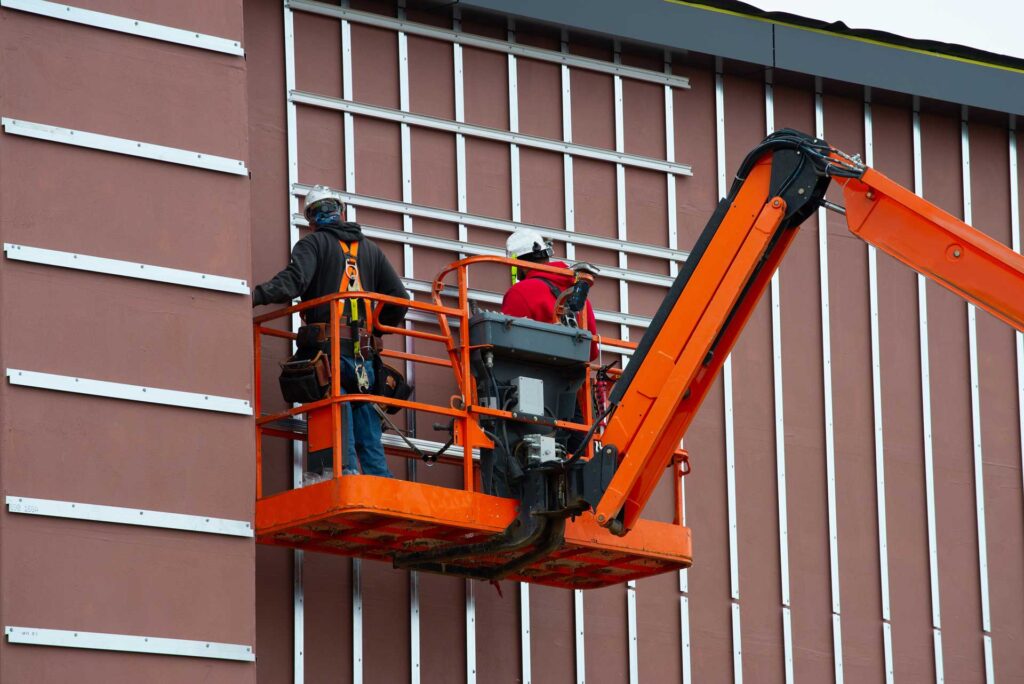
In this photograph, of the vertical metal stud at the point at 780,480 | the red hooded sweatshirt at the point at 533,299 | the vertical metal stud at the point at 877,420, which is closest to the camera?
the red hooded sweatshirt at the point at 533,299

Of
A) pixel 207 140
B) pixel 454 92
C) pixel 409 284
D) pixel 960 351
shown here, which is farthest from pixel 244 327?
pixel 960 351

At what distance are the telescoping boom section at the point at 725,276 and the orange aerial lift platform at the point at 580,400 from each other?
12 mm

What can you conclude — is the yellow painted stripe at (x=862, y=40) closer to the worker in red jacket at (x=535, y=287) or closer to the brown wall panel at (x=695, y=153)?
the brown wall panel at (x=695, y=153)

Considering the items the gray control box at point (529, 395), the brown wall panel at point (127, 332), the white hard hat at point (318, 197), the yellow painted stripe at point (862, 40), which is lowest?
the gray control box at point (529, 395)

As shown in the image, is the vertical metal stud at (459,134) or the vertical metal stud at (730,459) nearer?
the vertical metal stud at (459,134)

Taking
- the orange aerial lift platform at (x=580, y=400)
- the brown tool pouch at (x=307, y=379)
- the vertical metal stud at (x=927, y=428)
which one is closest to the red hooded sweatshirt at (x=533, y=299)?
the orange aerial lift platform at (x=580, y=400)

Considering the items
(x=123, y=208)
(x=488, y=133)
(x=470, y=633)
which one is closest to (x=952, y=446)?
(x=488, y=133)

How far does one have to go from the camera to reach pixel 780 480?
20.1 meters

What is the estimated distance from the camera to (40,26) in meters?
15.2

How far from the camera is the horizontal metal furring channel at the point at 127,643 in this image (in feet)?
45.7

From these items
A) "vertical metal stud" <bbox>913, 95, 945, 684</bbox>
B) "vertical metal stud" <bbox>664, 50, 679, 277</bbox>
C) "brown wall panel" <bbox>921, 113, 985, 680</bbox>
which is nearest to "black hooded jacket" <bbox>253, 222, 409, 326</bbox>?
"vertical metal stud" <bbox>664, 50, 679, 277</bbox>

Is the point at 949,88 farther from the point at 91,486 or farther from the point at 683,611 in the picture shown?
the point at 91,486

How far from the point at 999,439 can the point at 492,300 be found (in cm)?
668

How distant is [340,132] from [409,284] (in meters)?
1.61
